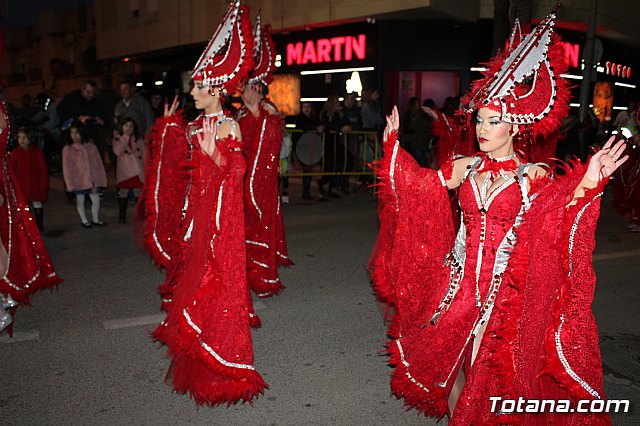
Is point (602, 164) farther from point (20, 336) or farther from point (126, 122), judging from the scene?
point (126, 122)

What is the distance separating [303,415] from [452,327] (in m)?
1.12

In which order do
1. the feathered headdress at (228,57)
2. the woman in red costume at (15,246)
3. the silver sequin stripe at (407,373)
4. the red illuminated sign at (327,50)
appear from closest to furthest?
the silver sequin stripe at (407,373)
the feathered headdress at (228,57)
the woman in red costume at (15,246)
the red illuminated sign at (327,50)

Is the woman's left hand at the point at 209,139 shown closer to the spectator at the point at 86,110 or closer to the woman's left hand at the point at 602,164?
the woman's left hand at the point at 602,164

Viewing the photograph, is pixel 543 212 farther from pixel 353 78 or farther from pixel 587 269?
pixel 353 78

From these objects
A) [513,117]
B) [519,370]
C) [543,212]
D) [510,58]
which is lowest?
[519,370]

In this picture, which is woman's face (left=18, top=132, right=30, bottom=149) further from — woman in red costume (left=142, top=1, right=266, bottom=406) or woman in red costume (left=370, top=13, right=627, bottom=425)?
woman in red costume (left=370, top=13, right=627, bottom=425)

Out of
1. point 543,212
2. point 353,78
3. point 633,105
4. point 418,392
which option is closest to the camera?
point 543,212

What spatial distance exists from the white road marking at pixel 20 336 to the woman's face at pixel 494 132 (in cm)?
379

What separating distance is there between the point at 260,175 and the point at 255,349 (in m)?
2.04

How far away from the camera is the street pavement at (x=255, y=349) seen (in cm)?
386

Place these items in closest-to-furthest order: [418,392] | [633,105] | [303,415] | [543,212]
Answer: [543,212]
[418,392]
[303,415]
[633,105]

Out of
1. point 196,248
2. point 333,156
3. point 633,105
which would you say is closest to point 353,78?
point 333,156

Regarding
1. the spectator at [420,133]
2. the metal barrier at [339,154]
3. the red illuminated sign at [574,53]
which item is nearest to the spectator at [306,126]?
the metal barrier at [339,154]

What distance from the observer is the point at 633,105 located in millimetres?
10367
